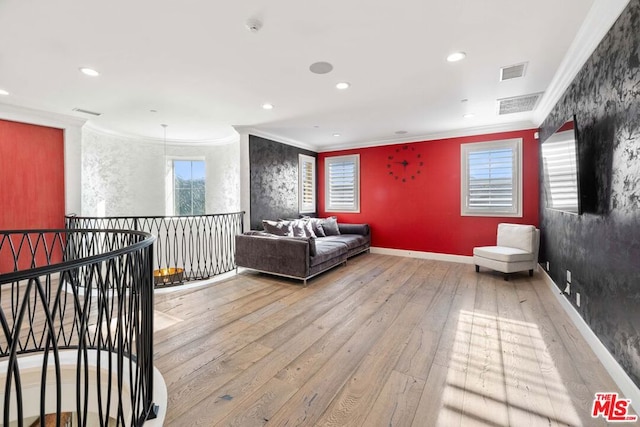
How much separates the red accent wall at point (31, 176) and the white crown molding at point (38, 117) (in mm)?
89

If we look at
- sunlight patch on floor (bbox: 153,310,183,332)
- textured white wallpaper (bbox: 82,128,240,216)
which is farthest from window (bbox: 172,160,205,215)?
sunlight patch on floor (bbox: 153,310,183,332)

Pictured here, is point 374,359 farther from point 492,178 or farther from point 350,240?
point 492,178

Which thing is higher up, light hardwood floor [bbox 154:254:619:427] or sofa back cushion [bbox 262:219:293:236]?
sofa back cushion [bbox 262:219:293:236]

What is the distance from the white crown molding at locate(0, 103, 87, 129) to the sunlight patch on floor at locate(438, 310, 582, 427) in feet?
19.7

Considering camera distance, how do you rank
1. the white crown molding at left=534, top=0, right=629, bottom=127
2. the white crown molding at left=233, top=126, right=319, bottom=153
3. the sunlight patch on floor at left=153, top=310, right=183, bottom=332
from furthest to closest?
1. the white crown molding at left=233, top=126, right=319, bottom=153
2. the sunlight patch on floor at left=153, top=310, right=183, bottom=332
3. the white crown molding at left=534, top=0, right=629, bottom=127

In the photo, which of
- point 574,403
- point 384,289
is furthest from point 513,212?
point 574,403

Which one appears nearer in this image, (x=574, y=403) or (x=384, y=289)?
(x=574, y=403)

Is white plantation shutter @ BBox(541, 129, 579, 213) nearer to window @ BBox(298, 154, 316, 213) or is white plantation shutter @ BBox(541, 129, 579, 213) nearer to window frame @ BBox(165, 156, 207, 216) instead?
window @ BBox(298, 154, 316, 213)

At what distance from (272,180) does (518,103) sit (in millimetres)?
4156

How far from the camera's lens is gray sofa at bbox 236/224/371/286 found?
408 cm

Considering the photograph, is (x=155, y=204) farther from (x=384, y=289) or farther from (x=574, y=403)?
(x=574, y=403)

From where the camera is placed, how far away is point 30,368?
2.22m

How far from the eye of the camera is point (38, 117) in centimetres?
413

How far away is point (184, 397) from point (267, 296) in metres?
1.84
